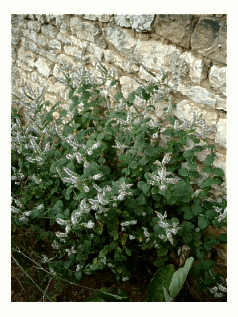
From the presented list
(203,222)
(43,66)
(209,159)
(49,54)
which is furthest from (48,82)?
(203,222)

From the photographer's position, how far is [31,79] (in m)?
4.08

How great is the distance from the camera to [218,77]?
1737mm

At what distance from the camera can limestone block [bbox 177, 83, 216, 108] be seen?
5.95ft

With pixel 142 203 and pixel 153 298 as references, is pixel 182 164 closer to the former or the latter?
pixel 142 203

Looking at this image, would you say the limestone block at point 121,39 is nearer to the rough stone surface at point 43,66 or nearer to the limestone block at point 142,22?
the limestone block at point 142,22

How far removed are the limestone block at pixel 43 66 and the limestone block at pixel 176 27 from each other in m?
1.98

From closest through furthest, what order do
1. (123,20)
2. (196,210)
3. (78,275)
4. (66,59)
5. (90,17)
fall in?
1. (196,210)
2. (78,275)
3. (123,20)
4. (90,17)
5. (66,59)

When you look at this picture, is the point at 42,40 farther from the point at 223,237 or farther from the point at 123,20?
the point at 223,237

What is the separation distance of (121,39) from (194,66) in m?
0.78

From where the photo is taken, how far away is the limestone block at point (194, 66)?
182cm

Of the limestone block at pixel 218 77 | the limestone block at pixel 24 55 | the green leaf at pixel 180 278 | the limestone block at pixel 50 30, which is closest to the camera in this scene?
the green leaf at pixel 180 278

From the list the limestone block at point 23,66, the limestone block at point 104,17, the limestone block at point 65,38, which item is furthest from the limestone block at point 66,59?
the limestone block at point 23,66

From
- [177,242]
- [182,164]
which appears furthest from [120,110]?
[177,242]

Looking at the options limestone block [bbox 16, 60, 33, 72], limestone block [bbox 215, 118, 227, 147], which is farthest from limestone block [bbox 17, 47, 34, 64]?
limestone block [bbox 215, 118, 227, 147]
